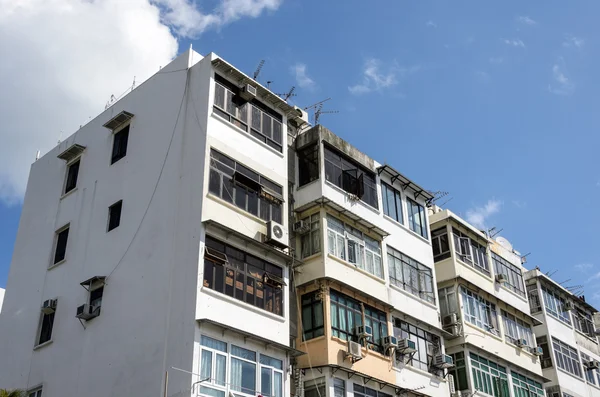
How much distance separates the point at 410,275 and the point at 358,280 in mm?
3761

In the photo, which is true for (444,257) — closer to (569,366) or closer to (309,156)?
(309,156)

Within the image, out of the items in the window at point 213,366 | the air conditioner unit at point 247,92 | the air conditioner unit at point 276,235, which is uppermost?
the air conditioner unit at point 247,92

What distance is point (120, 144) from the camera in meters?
26.5

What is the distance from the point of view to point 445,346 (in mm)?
29703

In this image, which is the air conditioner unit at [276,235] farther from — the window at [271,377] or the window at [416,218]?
the window at [416,218]

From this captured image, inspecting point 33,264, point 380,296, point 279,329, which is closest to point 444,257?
point 380,296

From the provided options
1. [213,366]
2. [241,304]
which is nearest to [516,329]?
[241,304]

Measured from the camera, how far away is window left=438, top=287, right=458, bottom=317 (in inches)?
1198

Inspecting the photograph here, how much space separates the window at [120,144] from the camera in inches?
1029

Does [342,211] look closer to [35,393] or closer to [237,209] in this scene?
[237,209]

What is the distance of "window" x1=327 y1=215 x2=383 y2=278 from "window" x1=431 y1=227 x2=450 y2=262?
17.6 ft

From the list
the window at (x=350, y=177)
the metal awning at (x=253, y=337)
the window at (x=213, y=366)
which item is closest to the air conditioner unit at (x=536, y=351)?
the window at (x=350, y=177)

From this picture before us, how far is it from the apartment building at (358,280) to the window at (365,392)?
3 centimetres

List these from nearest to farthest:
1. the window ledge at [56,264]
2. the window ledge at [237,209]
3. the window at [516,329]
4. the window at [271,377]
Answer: the window at [271,377]
the window ledge at [237,209]
the window ledge at [56,264]
the window at [516,329]
